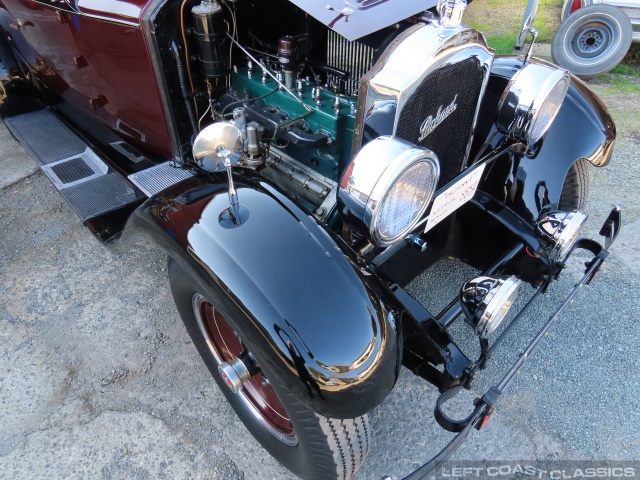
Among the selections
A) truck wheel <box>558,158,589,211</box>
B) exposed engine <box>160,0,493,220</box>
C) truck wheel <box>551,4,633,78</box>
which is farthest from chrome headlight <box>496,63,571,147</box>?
truck wheel <box>551,4,633,78</box>

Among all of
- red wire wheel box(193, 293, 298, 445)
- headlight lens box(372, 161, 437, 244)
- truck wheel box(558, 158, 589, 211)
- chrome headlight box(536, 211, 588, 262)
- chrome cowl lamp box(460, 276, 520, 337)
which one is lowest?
red wire wheel box(193, 293, 298, 445)

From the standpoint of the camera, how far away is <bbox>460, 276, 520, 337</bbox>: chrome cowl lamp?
1371 mm

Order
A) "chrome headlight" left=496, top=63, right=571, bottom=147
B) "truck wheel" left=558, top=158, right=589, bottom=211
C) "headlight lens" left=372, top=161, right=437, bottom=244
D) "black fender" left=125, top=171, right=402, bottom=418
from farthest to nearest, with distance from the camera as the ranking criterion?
"truck wheel" left=558, top=158, right=589, bottom=211 → "chrome headlight" left=496, top=63, right=571, bottom=147 → "headlight lens" left=372, top=161, right=437, bottom=244 → "black fender" left=125, top=171, right=402, bottom=418

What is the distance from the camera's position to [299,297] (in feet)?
3.87

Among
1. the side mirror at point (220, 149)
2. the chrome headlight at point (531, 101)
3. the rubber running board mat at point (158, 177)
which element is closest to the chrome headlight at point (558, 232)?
the chrome headlight at point (531, 101)

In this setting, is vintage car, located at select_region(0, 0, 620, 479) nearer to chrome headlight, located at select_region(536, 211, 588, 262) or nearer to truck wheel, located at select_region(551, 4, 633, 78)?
chrome headlight, located at select_region(536, 211, 588, 262)

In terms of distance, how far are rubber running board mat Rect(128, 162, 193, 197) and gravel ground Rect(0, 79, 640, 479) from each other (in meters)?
0.58

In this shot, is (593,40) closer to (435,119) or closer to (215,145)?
(435,119)

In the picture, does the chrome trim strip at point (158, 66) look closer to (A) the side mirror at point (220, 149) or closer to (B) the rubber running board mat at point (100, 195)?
(B) the rubber running board mat at point (100, 195)

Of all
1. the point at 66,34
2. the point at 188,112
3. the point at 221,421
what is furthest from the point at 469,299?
the point at 66,34

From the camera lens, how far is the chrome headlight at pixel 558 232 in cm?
172

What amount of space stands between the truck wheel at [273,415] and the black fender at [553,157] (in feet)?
3.82

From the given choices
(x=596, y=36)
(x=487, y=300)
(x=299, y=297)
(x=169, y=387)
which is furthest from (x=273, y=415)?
(x=596, y=36)

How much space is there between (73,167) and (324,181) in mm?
1514
